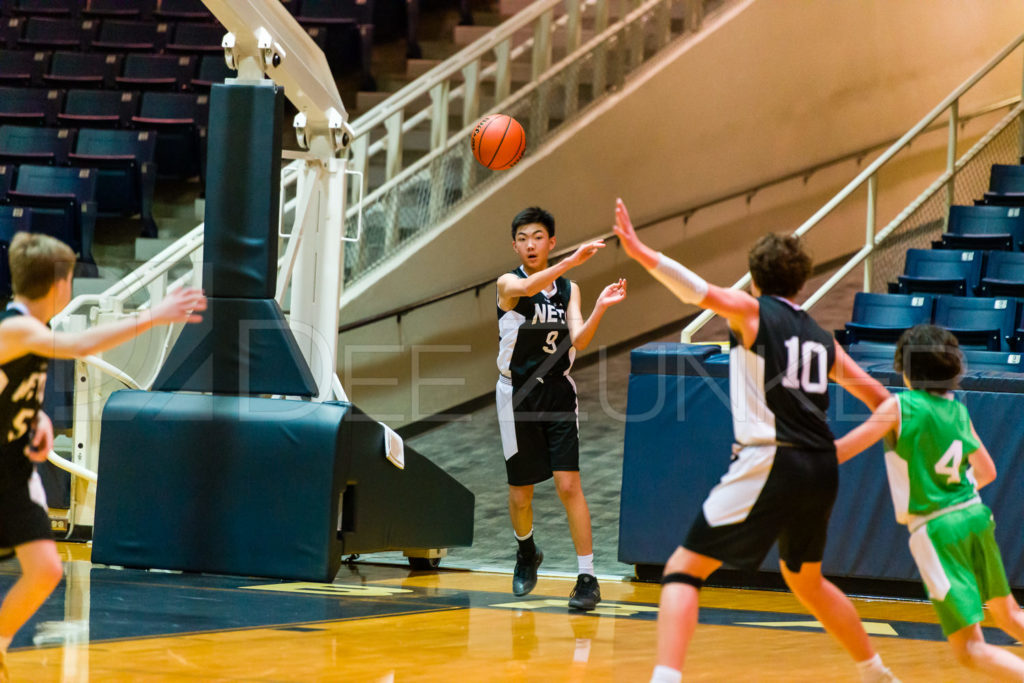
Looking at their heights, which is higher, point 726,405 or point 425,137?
point 425,137

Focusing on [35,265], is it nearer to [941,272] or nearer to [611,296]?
[611,296]

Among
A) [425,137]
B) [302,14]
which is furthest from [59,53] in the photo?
[425,137]

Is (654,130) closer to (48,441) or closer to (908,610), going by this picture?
(908,610)

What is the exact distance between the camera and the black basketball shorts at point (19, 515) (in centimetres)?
408

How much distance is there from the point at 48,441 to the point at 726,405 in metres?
4.19

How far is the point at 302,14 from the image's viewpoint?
14211 millimetres

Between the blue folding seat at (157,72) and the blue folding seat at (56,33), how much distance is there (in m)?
0.96

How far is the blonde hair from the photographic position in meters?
4.07

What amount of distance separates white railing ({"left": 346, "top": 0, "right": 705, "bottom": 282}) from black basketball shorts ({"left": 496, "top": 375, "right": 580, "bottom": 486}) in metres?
3.78

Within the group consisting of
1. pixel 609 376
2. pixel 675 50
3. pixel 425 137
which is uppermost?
pixel 675 50

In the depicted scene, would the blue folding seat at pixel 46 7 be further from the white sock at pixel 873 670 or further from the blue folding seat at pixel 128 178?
the white sock at pixel 873 670

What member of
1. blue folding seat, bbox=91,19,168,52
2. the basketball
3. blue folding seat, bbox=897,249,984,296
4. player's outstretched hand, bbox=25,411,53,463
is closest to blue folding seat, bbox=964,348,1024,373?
blue folding seat, bbox=897,249,984,296

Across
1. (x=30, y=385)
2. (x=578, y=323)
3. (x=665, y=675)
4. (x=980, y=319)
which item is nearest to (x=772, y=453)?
(x=665, y=675)

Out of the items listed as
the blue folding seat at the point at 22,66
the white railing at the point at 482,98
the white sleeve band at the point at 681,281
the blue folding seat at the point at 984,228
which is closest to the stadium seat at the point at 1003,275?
the blue folding seat at the point at 984,228
